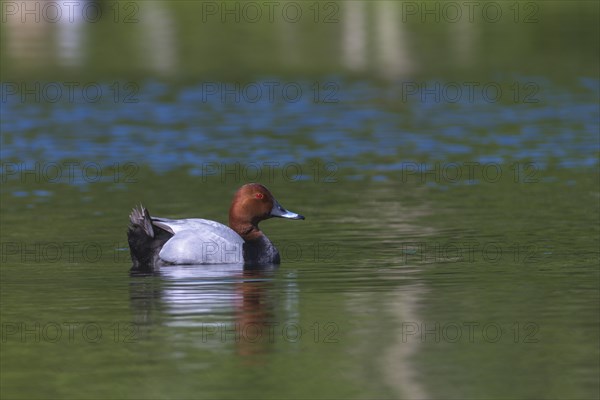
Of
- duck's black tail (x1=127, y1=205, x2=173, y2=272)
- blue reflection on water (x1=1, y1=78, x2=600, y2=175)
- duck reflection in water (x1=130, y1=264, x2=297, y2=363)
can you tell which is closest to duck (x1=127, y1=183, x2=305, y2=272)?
duck's black tail (x1=127, y1=205, x2=173, y2=272)

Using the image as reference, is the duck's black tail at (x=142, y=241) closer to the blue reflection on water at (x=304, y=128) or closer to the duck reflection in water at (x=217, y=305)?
the duck reflection in water at (x=217, y=305)

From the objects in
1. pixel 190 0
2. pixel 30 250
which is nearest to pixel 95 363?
pixel 30 250

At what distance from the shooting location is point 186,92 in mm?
36344

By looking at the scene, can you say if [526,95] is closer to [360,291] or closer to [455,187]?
[455,187]

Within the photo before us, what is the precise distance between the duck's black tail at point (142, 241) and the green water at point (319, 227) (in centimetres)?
28

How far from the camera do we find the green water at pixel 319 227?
1196cm

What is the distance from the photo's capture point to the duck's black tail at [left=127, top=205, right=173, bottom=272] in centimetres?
1628

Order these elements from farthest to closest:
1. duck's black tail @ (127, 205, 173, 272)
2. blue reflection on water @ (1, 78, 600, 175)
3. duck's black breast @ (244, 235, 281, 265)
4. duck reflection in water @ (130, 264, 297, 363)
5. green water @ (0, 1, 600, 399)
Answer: blue reflection on water @ (1, 78, 600, 175)
duck's black breast @ (244, 235, 281, 265)
duck's black tail @ (127, 205, 173, 272)
duck reflection in water @ (130, 264, 297, 363)
green water @ (0, 1, 600, 399)

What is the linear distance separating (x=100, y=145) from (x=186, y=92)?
840 centimetres

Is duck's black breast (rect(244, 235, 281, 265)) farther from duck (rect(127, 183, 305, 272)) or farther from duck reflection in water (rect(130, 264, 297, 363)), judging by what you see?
duck reflection in water (rect(130, 264, 297, 363))

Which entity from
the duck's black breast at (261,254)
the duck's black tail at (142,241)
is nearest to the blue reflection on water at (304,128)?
the duck's black breast at (261,254)

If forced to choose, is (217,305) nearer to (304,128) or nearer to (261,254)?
(261,254)

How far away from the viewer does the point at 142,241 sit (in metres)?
16.4

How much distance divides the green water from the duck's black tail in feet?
0.90
